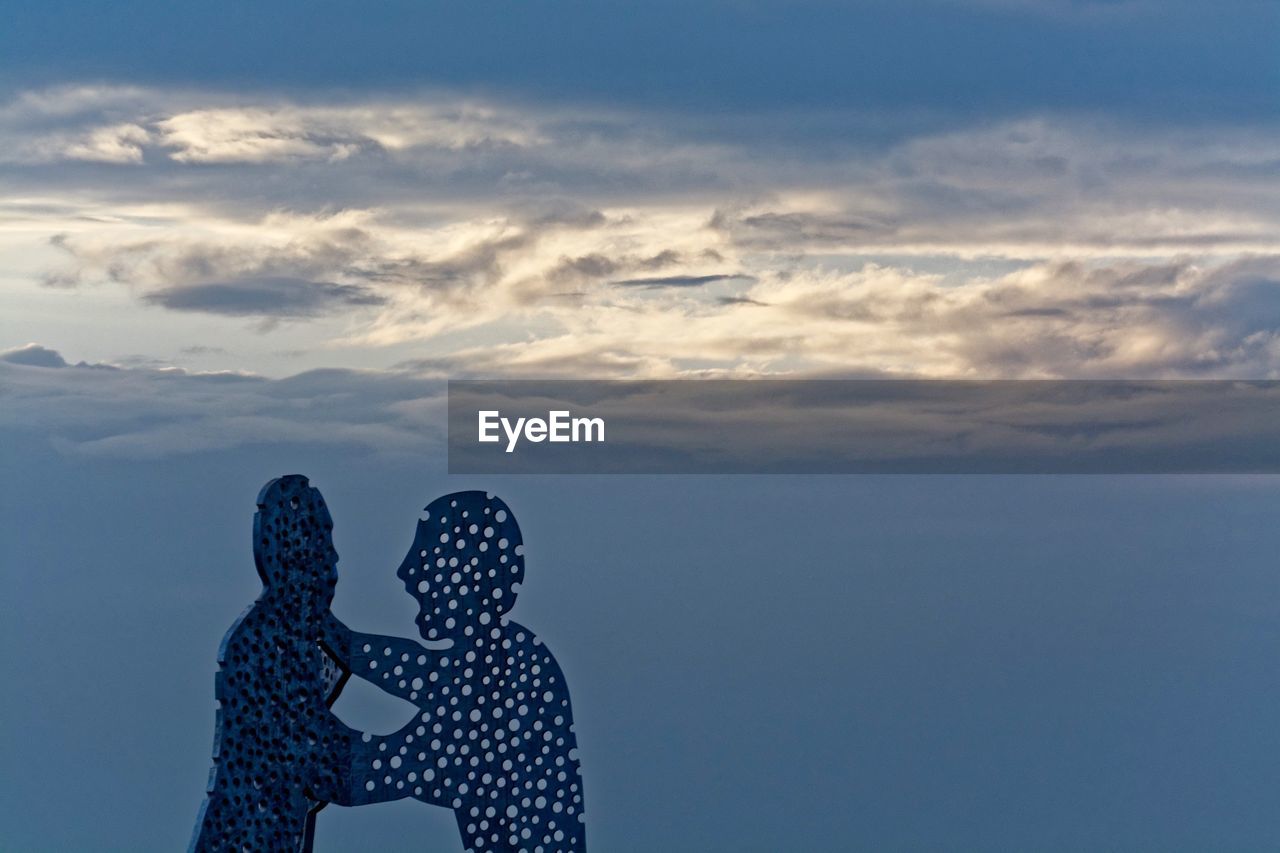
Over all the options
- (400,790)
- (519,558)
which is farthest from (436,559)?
(400,790)

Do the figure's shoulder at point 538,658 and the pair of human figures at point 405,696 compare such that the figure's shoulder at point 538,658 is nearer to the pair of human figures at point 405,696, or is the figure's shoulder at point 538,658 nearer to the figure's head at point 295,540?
the pair of human figures at point 405,696

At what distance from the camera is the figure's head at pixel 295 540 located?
8.41m

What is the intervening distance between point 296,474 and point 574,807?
205 centimetres

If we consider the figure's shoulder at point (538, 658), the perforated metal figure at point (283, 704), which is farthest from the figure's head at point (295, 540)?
the figure's shoulder at point (538, 658)

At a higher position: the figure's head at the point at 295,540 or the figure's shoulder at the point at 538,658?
the figure's head at the point at 295,540

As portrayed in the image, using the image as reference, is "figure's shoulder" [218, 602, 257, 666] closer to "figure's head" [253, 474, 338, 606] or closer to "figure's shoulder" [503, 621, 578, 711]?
"figure's head" [253, 474, 338, 606]

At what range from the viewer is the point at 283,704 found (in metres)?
8.46

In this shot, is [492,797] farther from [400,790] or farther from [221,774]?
[221,774]

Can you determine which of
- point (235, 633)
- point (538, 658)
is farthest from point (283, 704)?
point (538, 658)

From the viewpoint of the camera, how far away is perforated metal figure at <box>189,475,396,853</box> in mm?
8273

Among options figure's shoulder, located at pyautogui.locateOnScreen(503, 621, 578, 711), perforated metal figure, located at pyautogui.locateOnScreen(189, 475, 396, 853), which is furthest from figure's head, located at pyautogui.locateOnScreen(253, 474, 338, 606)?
figure's shoulder, located at pyautogui.locateOnScreen(503, 621, 578, 711)

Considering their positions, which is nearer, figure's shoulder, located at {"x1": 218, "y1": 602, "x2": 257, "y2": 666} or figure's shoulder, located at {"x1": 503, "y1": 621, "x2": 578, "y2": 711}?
figure's shoulder, located at {"x1": 218, "y1": 602, "x2": 257, "y2": 666}

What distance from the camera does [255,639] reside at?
27.4 ft

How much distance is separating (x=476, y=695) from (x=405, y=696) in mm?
335
